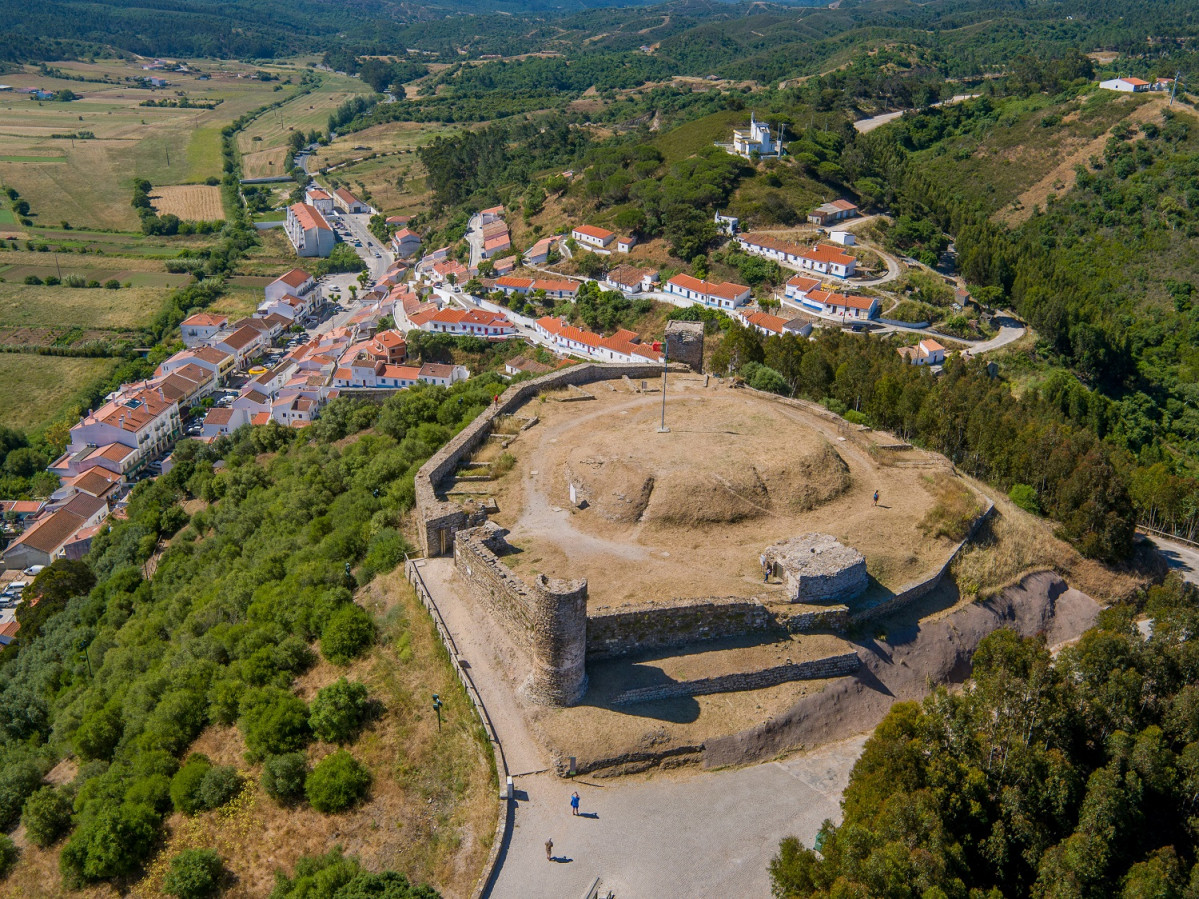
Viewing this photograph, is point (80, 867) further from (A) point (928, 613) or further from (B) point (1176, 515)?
(B) point (1176, 515)

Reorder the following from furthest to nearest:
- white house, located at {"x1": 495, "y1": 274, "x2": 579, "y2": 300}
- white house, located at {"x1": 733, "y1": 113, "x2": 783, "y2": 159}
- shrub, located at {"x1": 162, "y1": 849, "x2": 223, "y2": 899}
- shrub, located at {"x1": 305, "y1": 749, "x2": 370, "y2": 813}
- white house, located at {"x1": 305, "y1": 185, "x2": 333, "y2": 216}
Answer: white house, located at {"x1": 305, "y1": 185, "x2": 333, "y2": 216} < white house, located at {"x1": 733, "y1": 113, "x2": 783, "y2": 159} < white house, located at {"x1": 495, "y1": 274, "x2": 579, "y2": 300} < shrub, located at {"x1": 305, "y1": 749, "x2": 370, "y2": 813} < shrub, located at {"x1": 162, "y1": 849, "x2": 223, "y2": 899}

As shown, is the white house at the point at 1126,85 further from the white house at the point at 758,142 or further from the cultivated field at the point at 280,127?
the cultivated field at the point at 280,127

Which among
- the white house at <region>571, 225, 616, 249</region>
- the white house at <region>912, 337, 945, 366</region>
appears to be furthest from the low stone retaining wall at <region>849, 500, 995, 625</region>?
the white house at <region>571, 225, 616, 249</region>

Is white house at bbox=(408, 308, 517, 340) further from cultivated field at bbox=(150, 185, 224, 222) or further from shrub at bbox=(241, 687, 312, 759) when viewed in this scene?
cultivated field at bbox=(150, 185, 224, 222)

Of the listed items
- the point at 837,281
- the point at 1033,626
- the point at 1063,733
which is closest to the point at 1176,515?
the point at 1033,626

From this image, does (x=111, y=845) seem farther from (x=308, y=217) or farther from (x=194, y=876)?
(x=308, y=217)

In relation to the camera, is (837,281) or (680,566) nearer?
(680,566)
